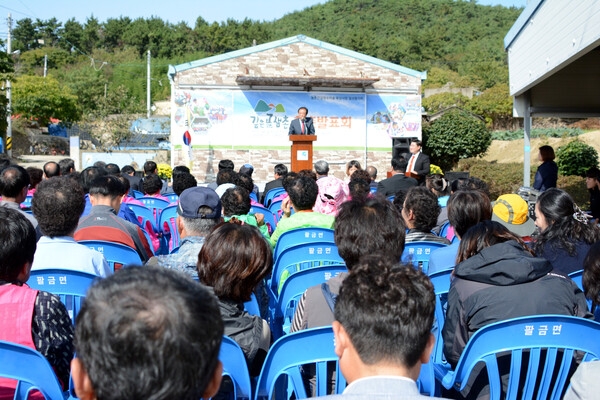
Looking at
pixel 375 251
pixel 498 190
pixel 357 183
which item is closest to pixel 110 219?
pixel 375 251

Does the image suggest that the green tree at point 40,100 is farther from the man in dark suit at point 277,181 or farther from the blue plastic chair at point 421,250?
the blue plastic chair at point 421,250

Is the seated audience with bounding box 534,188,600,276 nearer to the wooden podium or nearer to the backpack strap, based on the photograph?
the backpack strap

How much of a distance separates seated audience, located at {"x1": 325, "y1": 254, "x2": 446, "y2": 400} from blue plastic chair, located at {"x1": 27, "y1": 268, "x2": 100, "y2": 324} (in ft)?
5.81

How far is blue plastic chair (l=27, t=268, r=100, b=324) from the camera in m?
3.01

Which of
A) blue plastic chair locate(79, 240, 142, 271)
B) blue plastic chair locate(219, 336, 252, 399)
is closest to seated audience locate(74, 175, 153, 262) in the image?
blue plastic chair locate(79, 240, 142, 271)

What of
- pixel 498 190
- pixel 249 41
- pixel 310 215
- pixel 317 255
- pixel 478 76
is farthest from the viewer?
pixel 249 41

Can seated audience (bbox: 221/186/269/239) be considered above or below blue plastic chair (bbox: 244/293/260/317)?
above

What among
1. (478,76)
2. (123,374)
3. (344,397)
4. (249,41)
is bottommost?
(344,397)

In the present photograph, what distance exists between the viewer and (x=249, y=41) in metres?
73.1

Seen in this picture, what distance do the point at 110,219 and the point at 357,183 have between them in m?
2.80

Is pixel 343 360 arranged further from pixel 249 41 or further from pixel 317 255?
pixel 249 41

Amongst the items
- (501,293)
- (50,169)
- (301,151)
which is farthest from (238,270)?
(301,151)

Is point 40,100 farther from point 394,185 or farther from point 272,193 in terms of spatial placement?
point 394,185

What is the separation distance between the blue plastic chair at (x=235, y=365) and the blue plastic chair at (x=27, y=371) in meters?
0.57
